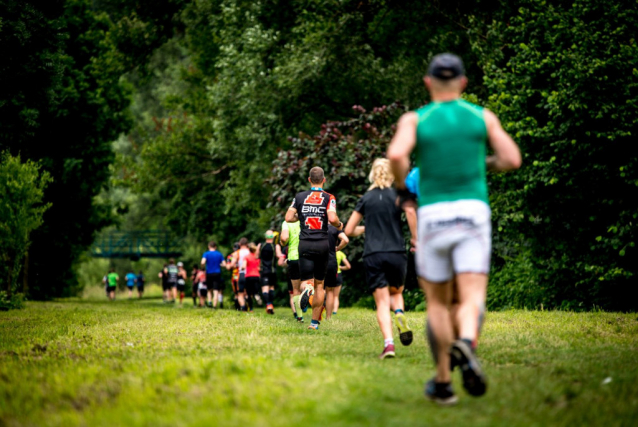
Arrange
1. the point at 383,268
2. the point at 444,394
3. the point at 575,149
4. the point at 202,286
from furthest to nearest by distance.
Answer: the point at 202,286 < the point at 575,149 < the point at 383,268 < the point at 444,394

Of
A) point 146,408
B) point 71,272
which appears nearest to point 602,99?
point 146,408

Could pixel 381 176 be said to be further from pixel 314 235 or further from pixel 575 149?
pixel 575 149

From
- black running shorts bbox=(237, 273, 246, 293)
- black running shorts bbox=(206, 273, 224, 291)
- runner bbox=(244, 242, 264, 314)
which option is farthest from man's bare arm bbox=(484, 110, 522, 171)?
black running shorts bbox=(206, 273, 224, 291)

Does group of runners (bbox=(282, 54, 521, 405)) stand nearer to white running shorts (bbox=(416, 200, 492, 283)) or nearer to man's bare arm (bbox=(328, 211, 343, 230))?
white running shorts (bbox=(416, 200, 492, 283))

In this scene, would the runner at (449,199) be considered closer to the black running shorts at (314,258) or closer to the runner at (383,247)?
the runner at (383,247)

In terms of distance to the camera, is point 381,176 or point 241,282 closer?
point 381,176

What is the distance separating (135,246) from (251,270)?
39472 millimetres

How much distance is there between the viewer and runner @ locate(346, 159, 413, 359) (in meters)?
7.93

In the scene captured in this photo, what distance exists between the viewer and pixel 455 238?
5.06m

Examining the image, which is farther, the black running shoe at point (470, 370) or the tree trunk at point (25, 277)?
the tree trunk at point (25, 277)

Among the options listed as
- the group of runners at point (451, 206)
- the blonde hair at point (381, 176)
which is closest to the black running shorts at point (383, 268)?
the blonde hair at point (381, 176)

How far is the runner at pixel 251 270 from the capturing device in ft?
65.4

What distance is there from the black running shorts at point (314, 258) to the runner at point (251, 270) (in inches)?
334

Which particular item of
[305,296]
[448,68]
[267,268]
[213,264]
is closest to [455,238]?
[448,68]
